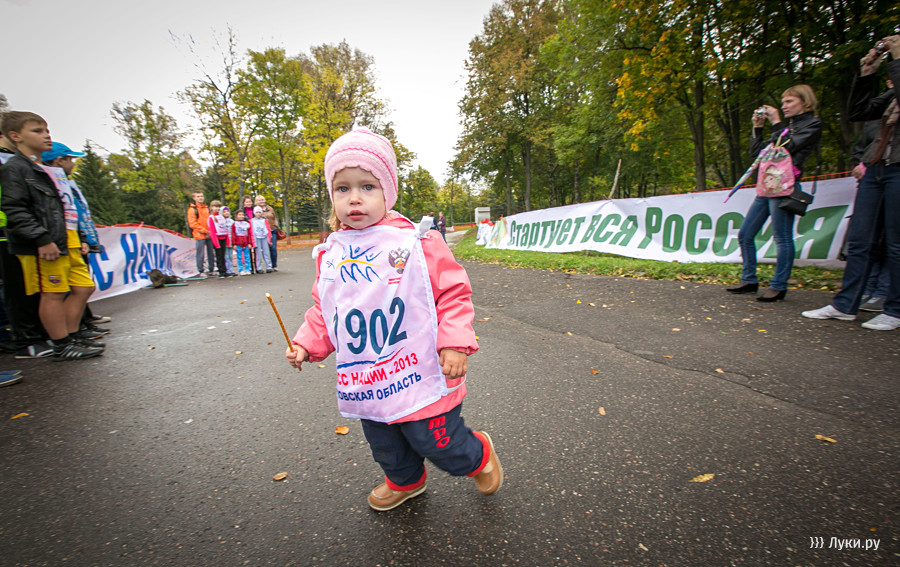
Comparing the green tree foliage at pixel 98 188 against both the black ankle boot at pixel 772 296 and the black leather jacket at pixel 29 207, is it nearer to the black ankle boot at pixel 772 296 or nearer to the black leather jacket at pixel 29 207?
the black leather jacket at pixel 29 207

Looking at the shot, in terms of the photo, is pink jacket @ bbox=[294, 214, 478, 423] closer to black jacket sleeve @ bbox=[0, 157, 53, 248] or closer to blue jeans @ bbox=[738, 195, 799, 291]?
black jacket sleeve @ bbox=[0, 157, 53, 248]

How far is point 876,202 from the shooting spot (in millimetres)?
3602

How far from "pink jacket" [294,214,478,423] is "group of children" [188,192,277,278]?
402 inches

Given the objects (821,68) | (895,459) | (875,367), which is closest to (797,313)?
(875,367)

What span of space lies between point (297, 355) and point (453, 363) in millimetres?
705

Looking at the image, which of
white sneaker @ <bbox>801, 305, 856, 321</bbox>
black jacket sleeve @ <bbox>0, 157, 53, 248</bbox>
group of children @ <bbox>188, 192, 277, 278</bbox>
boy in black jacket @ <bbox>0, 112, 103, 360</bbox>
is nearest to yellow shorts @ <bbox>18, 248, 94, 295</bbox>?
boy in black jacket @ <bbox>0, 112, 103, 360</bbox>

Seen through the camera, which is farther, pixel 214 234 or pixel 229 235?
pixel 229 235

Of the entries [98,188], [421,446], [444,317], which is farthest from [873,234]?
[98,188]

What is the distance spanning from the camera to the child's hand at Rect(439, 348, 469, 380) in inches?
57.9

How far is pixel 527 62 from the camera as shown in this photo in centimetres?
2612

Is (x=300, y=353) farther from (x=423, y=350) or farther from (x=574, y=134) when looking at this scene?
(x=574, y=134)

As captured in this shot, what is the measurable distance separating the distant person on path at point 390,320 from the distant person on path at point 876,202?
451 cm

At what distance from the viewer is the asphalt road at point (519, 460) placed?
1532 mm

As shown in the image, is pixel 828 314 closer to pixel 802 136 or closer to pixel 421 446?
pixel 802 136
